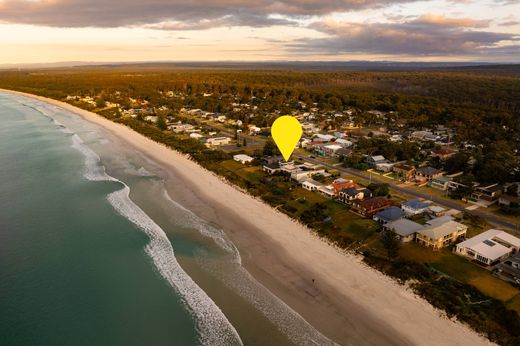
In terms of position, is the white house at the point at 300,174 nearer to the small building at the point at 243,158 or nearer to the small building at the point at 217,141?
the small building at the point at 243,158

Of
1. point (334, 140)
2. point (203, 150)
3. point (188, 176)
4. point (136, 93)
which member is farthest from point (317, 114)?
point (136, 93)

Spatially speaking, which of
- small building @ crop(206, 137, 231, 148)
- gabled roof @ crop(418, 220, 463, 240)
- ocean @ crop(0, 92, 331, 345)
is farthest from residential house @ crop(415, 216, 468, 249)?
small building @ crop(206, 137, 231, 148)

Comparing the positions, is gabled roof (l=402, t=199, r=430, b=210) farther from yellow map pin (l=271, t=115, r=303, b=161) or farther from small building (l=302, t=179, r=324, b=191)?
yellow map pin (l=271, t=115, r=303, b=161)

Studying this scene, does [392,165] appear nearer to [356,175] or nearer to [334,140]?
[356,175]

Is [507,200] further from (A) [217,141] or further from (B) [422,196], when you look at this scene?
(A) [217,141]

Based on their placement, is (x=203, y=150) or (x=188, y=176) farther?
(x=203, y=150)

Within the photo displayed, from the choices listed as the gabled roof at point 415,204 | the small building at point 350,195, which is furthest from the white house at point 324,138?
the gabled roof at point 415,204
